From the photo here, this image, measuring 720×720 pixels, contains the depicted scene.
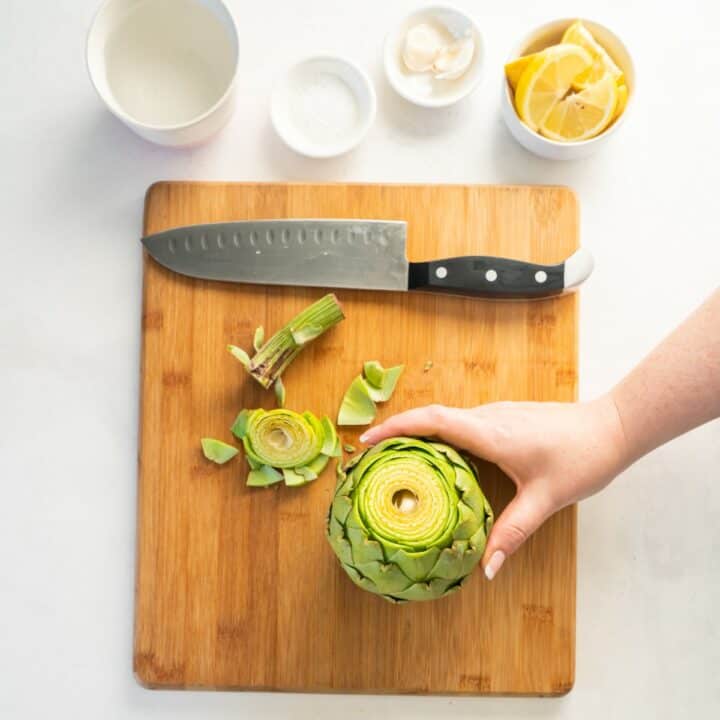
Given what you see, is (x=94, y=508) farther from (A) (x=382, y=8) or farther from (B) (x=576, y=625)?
(A) (x=382, y=8)

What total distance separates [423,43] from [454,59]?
1.7 inches

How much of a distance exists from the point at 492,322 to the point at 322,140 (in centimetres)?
32

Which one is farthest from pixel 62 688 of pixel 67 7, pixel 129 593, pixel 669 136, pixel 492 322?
pixel 669 136

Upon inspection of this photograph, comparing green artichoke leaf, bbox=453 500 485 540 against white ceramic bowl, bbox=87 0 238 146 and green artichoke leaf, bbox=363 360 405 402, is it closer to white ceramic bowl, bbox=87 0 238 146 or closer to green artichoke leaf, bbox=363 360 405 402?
green artichoke leaf, bbox=363 360 405 402

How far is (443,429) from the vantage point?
1054mm

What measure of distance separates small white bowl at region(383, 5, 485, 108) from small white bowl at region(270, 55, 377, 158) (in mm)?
42

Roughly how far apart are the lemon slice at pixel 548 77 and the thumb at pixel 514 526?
0.47 m

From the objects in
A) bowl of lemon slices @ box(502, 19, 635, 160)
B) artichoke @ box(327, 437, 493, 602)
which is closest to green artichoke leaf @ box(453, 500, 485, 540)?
artichoke @ box(327, 437, 493, 602)

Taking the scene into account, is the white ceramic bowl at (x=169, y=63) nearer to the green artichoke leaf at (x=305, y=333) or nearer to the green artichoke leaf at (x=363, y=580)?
the green artichoke leaf at (x=305, y=333)

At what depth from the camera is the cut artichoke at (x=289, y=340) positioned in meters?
1.12

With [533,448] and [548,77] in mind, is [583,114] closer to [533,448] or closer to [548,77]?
[548,77]

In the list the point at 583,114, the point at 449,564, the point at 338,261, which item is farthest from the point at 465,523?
the point at 583,114

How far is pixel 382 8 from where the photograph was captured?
1.20 metres

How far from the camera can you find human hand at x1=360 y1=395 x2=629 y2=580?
104cm
